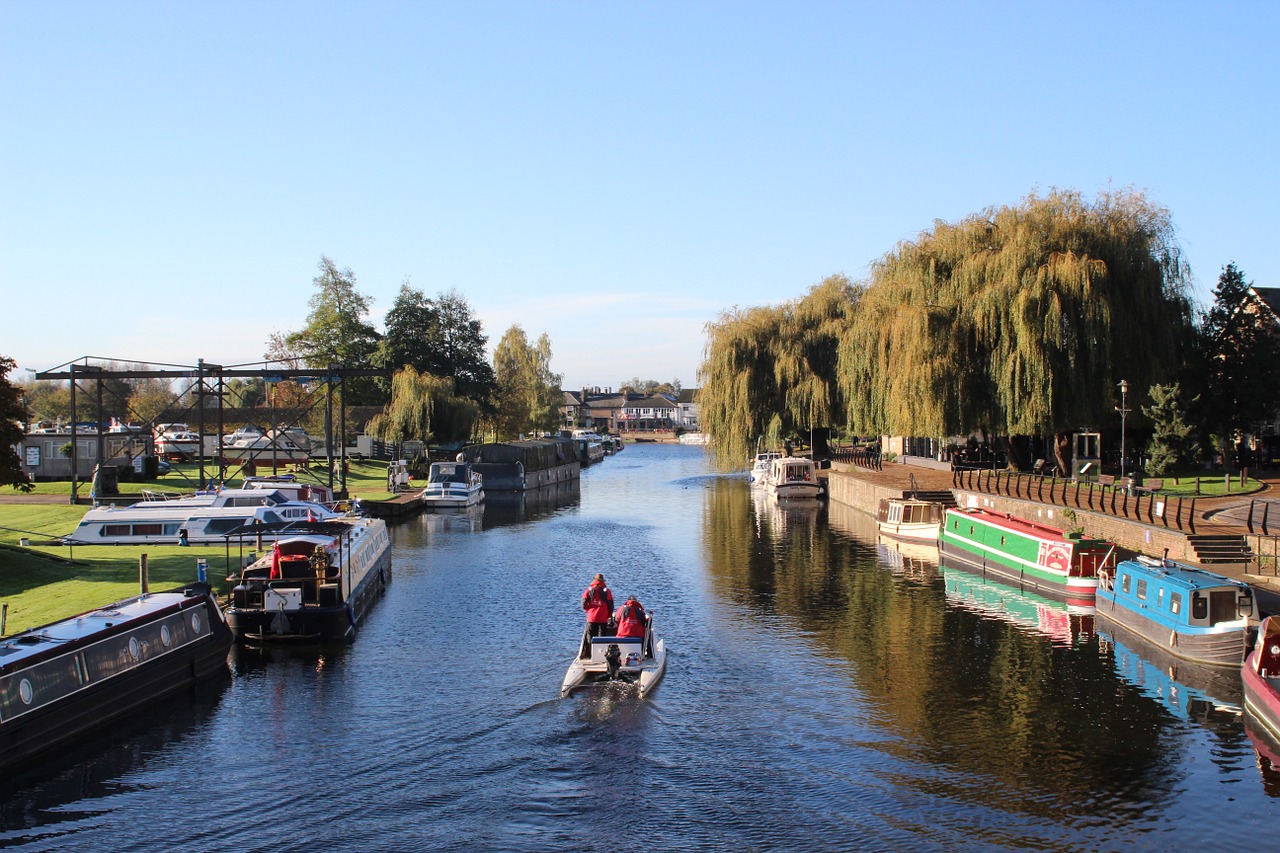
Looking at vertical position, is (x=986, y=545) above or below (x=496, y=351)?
below

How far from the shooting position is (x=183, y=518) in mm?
45219

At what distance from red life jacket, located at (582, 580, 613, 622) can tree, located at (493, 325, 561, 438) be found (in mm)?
93841

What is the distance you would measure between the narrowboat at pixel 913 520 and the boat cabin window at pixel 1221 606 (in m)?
22.0

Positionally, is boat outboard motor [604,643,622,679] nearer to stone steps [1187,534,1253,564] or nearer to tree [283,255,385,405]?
stone steps [1187,534,1253,564]

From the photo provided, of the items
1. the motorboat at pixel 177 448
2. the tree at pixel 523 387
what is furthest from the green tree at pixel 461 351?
the motorboat at pixel 177 448

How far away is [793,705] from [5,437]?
2599cm

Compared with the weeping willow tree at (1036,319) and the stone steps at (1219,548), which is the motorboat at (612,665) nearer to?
the stone steps at (1219,548)

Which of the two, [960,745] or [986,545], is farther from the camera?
[986,545]

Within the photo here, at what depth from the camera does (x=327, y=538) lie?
33125 mm

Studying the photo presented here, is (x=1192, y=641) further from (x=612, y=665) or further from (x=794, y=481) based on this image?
(x=794, y=481)

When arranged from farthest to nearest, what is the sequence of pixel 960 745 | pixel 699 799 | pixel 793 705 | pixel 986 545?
pixel 986 545, pixel 793 705, pixel 960 745, pixel 699 799

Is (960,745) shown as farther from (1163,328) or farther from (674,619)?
(1163,328)

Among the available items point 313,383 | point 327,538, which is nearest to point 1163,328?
point 327,538

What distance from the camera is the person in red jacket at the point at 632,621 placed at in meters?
24.8
